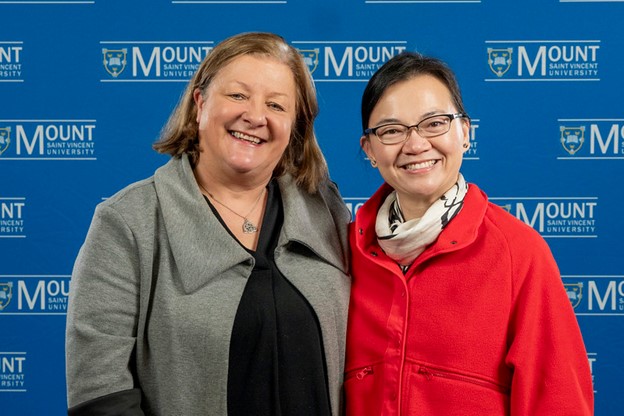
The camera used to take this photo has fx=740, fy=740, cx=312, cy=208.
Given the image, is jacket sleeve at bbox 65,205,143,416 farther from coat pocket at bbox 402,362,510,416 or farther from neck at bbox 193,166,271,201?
coat pocket at bbox 402,362,510,416

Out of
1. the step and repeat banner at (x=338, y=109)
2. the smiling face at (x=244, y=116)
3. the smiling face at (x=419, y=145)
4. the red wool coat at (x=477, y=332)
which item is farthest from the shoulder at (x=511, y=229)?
the step and repeat banner at (x=338, y=109)

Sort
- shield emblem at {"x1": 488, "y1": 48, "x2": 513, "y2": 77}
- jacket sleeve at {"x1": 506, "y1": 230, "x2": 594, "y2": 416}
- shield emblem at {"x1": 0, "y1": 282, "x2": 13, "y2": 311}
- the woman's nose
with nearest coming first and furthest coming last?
1. jacket sleeve at {"x1": 506, "y1": 230, "x2": 594, "y2": 416}
2. the woman's nose
3. shield emblem at {"x1": 488, "y1": 48, "x2": 513, "y2": 77}
4. shield emblem at {"x1": 0, "y1": 282, "x2": 13, "y2": 311}

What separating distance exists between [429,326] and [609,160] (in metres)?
1.75

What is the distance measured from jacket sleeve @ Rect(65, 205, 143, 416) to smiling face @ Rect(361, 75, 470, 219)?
54 centimetres

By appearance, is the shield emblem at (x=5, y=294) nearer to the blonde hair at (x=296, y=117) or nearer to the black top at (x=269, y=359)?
the blonde hair at (x=296, y=117)

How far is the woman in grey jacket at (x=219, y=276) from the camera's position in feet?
4.57

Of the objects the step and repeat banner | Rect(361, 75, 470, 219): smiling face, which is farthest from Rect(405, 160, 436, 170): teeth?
the step and repeat banner

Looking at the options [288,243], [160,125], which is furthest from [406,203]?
[160,125]

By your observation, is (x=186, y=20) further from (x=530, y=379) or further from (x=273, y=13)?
(x=530, y=379)

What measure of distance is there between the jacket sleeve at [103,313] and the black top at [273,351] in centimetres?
20

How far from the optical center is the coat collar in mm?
1423

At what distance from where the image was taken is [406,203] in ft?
5.08

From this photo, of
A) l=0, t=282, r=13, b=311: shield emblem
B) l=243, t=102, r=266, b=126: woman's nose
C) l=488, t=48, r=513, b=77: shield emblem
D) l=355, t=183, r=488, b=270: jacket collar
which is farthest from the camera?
l=0, t=282, r=13, b=311: shield emblem

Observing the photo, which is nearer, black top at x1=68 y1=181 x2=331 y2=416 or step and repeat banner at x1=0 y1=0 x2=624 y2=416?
black top at x1=68 y1=181 x2=331 y2=416
